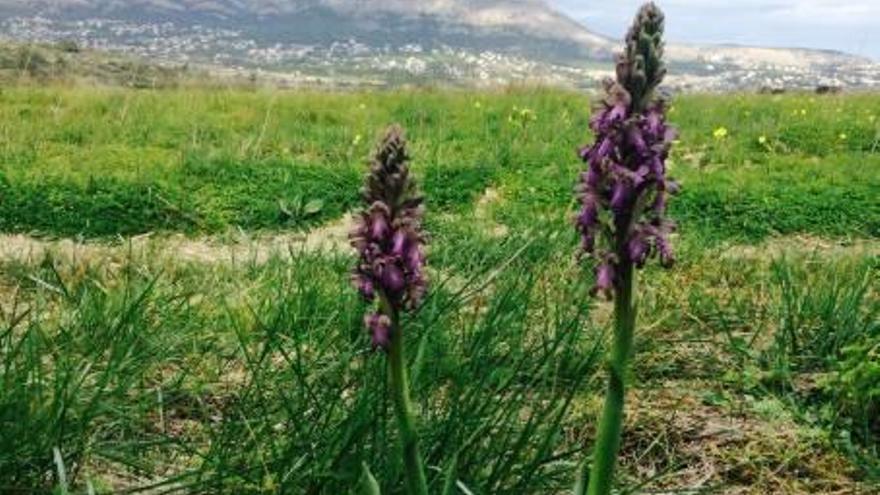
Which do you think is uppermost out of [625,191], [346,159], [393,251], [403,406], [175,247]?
[625,191]

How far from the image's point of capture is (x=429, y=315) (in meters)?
3.87

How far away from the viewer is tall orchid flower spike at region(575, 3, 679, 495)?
1.76 meters

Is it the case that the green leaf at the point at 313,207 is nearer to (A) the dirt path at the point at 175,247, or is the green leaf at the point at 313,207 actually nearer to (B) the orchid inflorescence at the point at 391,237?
(A) the dirt path at the point at 175,247

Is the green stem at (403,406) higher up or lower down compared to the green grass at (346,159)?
higher up

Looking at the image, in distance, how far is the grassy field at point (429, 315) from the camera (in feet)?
10.2

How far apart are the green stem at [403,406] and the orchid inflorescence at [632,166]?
13.7 inches

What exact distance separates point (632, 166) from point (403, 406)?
576mm

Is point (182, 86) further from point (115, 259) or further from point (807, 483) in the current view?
point (807, 483)

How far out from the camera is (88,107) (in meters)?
15.6

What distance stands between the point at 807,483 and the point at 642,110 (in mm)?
2518

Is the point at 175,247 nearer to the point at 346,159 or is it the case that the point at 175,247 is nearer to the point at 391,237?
the point at 346,159

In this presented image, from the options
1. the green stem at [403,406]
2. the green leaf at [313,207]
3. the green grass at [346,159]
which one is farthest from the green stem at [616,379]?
the green leaf at [313,207]

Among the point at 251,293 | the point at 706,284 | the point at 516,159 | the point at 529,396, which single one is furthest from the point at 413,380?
the point at 516,159

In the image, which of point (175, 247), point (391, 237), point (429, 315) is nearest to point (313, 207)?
point (175, 247)
